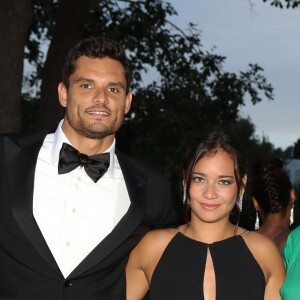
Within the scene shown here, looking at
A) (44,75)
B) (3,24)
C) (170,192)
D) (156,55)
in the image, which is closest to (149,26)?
(156,55)

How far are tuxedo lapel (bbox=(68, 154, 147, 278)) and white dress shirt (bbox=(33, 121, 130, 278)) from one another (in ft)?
0.15

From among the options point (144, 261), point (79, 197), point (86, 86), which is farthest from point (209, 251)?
point (86, 86)

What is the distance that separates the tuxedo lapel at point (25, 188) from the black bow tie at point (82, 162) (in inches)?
6.6

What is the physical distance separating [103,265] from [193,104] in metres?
9.72

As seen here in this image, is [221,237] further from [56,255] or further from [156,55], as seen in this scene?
[156,55]

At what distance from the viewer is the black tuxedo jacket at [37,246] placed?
3824mm

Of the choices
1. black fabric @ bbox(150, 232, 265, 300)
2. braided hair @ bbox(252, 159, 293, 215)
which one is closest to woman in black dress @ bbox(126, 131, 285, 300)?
black fabric @ bbox(150, 232, 265, 300)

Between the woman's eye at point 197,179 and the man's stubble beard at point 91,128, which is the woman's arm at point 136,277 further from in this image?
the man's stubble beard at point 91,128

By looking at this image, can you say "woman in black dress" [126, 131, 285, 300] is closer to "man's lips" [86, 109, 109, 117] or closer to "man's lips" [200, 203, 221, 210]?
→ "man's lips" [200, 203, 221, 210]

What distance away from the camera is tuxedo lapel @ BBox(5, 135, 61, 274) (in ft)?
12.5

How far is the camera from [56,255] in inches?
155

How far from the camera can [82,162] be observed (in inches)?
165

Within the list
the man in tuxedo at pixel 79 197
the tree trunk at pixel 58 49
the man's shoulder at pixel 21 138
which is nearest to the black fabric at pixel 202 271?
the man in tuxedo at pixel 79 197

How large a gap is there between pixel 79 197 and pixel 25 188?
0.34m
